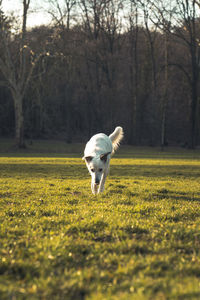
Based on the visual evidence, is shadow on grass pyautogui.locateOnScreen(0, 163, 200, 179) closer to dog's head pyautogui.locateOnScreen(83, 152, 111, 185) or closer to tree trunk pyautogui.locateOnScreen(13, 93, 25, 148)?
dog's head pyautogui.locateOnScreen(83, 152, 111, 185)

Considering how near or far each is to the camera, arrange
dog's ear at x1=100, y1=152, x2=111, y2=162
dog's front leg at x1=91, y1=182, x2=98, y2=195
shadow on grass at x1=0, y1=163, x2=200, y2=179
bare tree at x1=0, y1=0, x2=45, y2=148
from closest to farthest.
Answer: dog's ear at x1=100, y1=152, x2=111, y2=162 → dog's front leg at x1=91, y1=182, x2=98, y2=195 → shadow on grass at x1=0, y1=163, x2=200, y2=179 → bare tree at x1=0, y1=0, x2=45, y2=148

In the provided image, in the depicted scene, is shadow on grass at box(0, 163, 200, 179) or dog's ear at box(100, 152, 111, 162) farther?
shadow on grass at box(0, 163, 200, 179)

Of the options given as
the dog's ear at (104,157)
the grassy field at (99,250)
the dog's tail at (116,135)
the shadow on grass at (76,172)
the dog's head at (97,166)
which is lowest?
the grassy field at (99,250)

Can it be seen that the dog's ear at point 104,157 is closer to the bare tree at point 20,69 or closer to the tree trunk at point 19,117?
the bare tree at point 20,69

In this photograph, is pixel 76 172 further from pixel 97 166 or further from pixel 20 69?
pixel 20 69

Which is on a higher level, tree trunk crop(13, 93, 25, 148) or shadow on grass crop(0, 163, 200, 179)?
tree trunk crop(13, 93, 25, 148)

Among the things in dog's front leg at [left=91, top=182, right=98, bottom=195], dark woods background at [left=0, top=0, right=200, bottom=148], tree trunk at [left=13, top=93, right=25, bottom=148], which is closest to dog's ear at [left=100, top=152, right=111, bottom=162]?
dog's front leg at [left=91, top=182, right=98, bottom=195]

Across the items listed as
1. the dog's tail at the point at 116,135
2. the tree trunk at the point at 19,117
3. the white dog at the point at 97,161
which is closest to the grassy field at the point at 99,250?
the white dog at the point at 97,161

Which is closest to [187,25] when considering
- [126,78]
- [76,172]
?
[126,78]

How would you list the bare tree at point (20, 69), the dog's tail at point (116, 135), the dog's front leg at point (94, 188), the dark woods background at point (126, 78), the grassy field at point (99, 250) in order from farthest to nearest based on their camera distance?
the dark woods background at point (126, 78) → the bare tree at point (20, 69) → the dog's tail at point (116, 135) → the dog's front leg at point (94, 188) → the grassy field at point (99, 250)

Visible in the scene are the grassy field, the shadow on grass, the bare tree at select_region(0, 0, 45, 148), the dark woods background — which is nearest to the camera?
the grassy field

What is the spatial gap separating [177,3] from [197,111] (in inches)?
530

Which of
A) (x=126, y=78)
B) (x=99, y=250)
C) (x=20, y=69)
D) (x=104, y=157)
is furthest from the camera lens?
(x=126, y=78)

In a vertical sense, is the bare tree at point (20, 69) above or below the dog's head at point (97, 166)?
above
